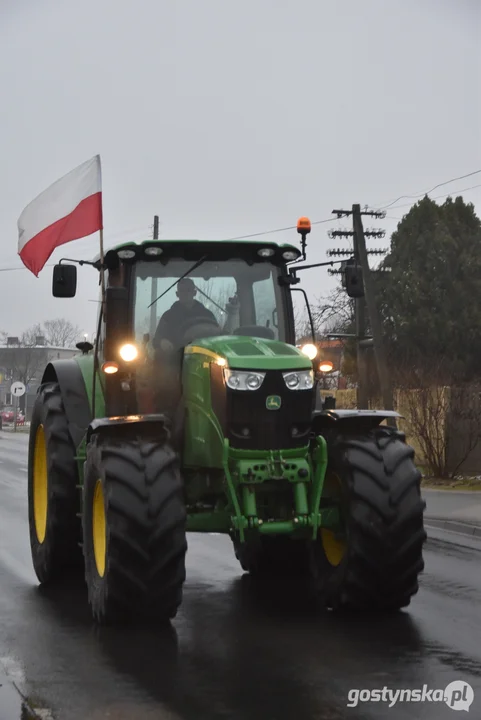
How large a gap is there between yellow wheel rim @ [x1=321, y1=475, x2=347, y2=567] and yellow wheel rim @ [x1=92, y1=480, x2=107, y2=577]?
1623 millimetres

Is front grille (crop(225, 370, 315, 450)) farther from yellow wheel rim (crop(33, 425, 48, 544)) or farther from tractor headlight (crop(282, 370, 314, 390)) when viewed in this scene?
yellow wheel rim (crop(33, 425, 48, 544))

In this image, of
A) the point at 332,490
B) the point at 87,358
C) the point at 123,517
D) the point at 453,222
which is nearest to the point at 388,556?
the point at 332,490

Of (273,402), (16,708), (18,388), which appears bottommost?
(16,708)

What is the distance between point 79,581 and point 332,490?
2.59 metres

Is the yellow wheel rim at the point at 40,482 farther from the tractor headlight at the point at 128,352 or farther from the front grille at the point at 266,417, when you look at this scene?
the front grille at the point at 266,417

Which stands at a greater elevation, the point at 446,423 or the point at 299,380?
the point at 299,380

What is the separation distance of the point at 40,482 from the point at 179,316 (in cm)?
274

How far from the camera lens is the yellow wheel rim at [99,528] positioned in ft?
25.4

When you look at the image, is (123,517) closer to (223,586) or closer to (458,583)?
(223,586)

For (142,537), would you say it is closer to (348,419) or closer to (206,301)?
(348,419)

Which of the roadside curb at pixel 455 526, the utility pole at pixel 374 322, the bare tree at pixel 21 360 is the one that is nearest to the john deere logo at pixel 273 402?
the roadside curb at pixel 455 526

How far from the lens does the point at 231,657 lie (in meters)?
6.61

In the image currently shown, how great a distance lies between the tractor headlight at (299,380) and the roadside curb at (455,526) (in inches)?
264

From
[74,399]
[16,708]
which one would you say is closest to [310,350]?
[74,399]
